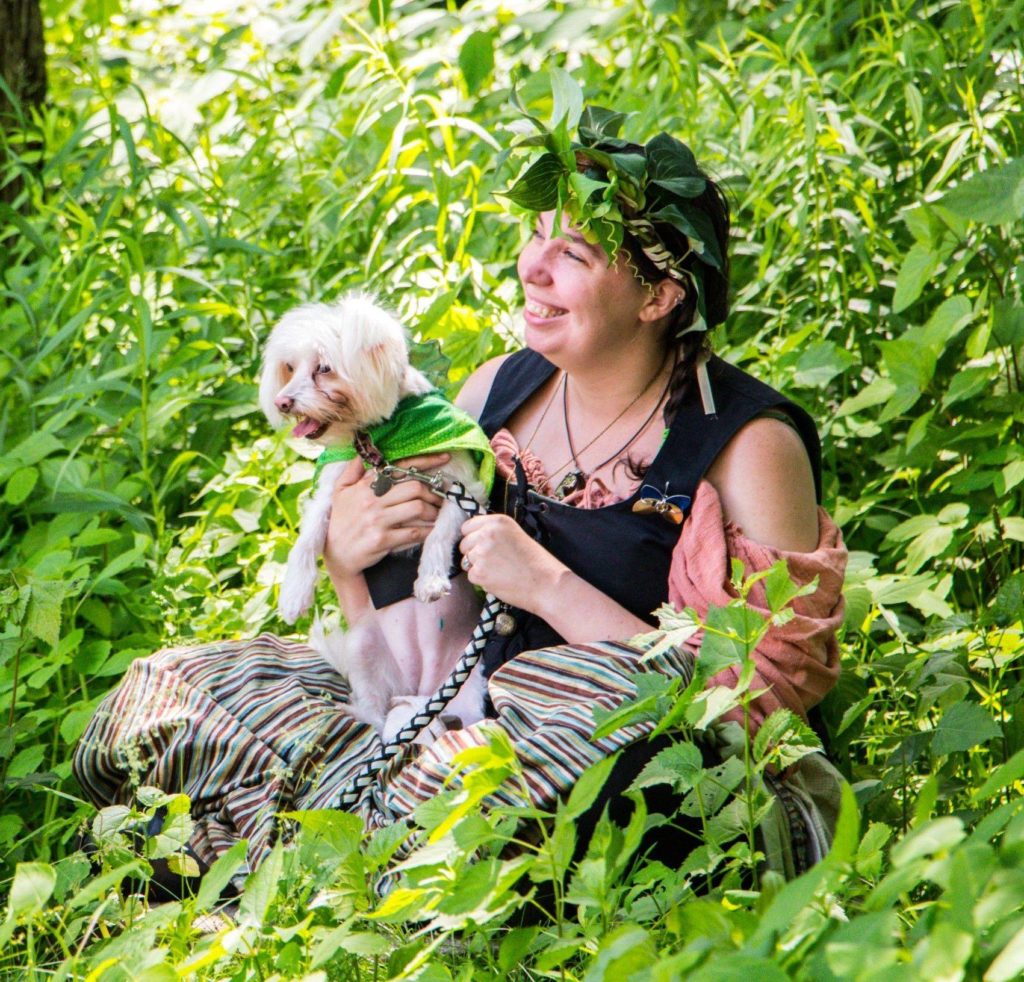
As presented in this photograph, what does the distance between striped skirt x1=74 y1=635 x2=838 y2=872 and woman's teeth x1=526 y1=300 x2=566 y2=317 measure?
67 centimetres

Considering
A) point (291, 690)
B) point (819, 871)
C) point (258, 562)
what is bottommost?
point (258, 562)

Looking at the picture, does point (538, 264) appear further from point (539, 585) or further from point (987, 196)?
point (987, 196)

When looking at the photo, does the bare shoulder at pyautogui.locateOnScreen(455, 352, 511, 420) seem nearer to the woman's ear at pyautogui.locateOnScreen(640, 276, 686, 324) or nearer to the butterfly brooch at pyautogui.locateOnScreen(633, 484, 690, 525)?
the woman's ear at pyautogui.locateOnScreen(640, 276, 686, 324)

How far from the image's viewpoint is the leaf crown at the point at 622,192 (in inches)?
103

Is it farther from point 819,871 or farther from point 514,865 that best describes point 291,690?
point 819,871

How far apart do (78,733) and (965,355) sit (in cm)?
242

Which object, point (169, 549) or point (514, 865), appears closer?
point (514, 865)

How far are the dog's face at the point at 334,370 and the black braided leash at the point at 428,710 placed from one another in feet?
0.52

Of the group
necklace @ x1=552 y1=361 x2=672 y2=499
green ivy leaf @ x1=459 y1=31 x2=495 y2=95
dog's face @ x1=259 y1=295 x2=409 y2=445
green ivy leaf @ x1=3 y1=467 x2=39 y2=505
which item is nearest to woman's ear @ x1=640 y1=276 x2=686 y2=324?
necklace @ x1=552 y1=361 x2=672 y2=499

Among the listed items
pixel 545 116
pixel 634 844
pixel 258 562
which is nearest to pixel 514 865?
pixel 634 844

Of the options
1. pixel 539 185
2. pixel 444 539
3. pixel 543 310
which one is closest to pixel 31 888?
pixel 444 539

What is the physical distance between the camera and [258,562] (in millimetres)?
3730

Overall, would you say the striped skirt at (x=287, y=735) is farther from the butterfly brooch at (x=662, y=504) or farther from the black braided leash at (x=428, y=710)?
the butterfly brooch at (x=662, y=504)

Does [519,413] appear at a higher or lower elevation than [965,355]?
higher
